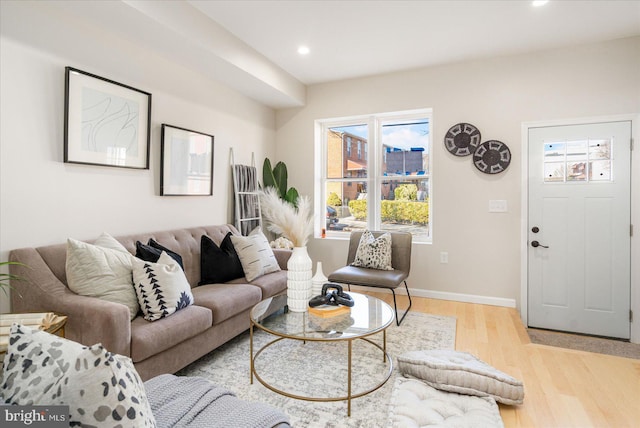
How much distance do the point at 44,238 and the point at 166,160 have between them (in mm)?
1135

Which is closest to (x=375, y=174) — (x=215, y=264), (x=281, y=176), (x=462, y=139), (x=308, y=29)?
(x=462, y=139)

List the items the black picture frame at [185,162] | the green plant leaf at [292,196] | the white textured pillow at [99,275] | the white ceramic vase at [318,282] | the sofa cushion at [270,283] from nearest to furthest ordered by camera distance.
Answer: the white textured pillow at [99,275], the white ceramic vase at [318,282], the sofa cushion at [270,283], the black picture frame at [185,162], the green plant leaf at [292,196]

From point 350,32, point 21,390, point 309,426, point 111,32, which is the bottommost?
point 309,426

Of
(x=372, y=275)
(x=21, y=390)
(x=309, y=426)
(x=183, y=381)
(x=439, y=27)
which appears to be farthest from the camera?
(x=372, y=275)

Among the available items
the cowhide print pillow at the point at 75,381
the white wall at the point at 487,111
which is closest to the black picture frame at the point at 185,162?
the white wall at the point at 487,111

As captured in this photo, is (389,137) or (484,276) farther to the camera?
(389,137)

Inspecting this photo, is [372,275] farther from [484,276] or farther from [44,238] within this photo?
[44,238]

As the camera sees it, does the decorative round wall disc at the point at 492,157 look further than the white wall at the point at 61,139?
Yes

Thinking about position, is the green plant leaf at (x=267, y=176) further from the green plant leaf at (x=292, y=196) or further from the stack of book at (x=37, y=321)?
the stack of book at (x=37, y=321)

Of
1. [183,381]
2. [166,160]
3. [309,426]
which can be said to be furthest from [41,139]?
[309,426]

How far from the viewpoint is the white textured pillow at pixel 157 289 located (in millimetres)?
2100

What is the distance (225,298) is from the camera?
2510 millimetres

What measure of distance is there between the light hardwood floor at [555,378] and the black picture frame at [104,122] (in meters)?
3.06

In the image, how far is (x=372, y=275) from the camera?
3291 millimetres
